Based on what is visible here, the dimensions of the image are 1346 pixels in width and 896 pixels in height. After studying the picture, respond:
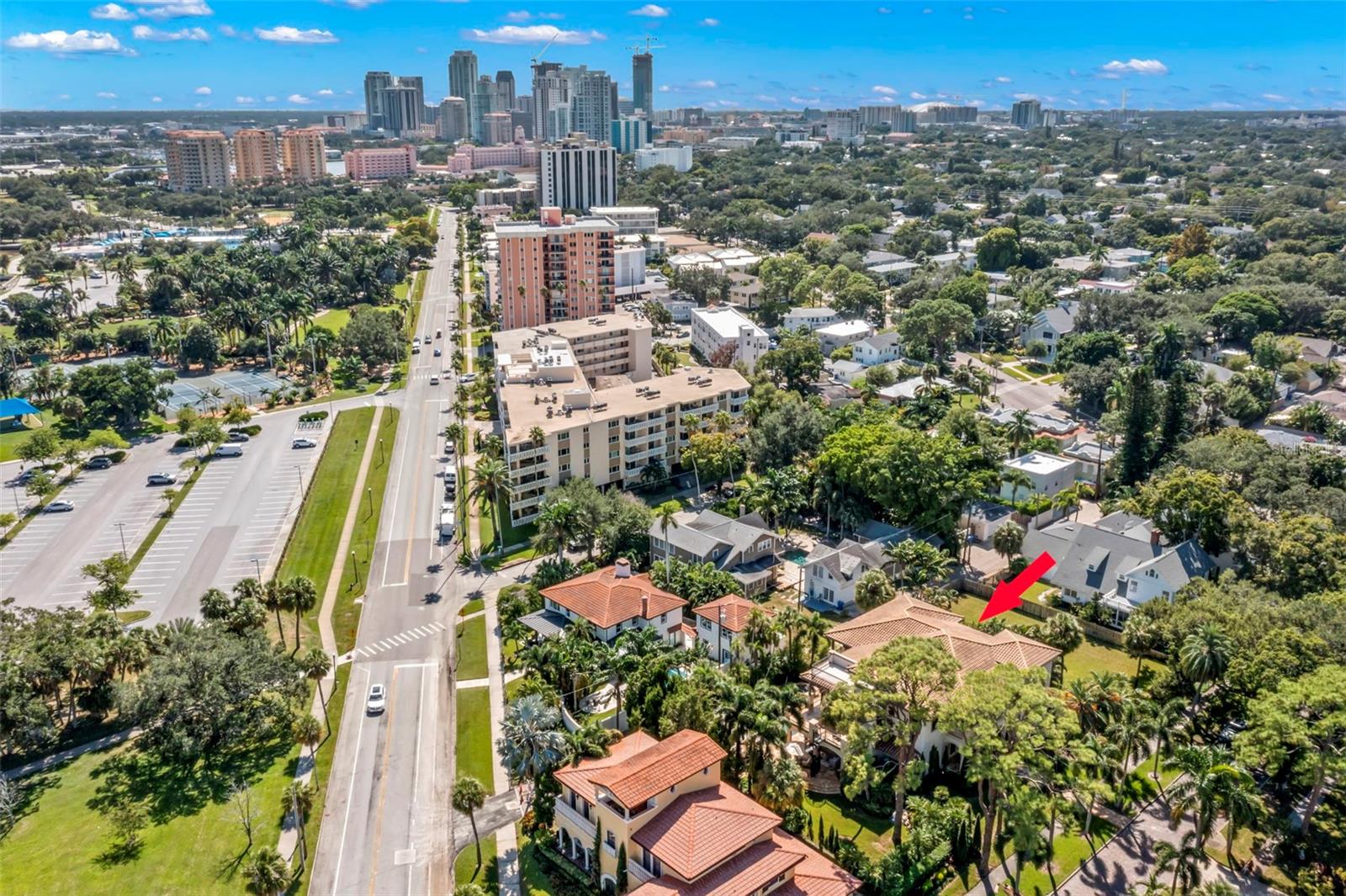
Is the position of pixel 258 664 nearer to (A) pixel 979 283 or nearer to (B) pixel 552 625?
(B) pixel 552 625

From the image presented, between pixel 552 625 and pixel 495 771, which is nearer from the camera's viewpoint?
pixel 495 771

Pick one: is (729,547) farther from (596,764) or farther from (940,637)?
(596,764)

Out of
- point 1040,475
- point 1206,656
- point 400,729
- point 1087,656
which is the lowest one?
point 400,729

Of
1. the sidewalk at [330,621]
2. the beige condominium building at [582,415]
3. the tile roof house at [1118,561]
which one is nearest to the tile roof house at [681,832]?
the sidewalk at [330,621]

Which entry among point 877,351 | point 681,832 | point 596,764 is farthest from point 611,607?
point 877,351

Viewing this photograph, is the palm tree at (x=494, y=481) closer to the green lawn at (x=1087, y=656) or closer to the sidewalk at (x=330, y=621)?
the sidewalk at (x=330, y=621)

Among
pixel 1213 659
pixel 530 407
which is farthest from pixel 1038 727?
pixel 530 407

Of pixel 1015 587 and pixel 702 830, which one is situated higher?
pixel 702 830

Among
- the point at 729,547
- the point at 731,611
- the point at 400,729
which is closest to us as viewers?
the point at 400,729
